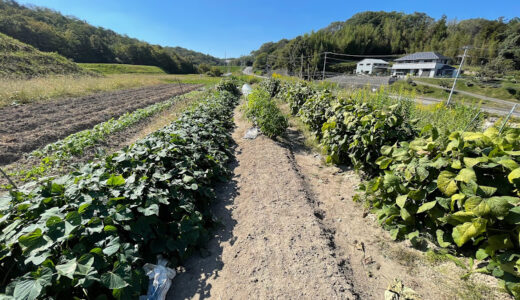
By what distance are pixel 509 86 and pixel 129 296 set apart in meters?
40.6

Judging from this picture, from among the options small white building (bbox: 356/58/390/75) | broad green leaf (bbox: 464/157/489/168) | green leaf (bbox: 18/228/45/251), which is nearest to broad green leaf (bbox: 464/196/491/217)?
broad green leaf (bbox: 464/157/489/168)

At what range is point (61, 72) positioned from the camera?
2181 centimetres

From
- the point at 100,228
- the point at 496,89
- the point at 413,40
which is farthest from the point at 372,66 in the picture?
the point at 100,228

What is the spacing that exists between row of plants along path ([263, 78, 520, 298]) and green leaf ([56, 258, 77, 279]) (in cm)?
277

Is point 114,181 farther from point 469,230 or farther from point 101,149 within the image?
point 469,230

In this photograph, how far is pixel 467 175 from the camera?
1.73 metres

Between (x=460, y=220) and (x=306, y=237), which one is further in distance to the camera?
(x=306, y=237)

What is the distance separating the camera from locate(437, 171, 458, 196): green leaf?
1839 millimetres

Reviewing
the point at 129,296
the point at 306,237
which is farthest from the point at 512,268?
the point at 129,296

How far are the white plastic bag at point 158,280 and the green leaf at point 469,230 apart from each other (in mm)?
2506

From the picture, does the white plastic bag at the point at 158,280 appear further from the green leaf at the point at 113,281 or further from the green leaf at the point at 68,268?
the green leaf at the point at 68,268

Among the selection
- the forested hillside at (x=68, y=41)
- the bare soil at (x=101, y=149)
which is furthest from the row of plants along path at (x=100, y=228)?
the forested hillside at (x=68, y=41)

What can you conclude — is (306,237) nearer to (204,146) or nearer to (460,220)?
(460,220)

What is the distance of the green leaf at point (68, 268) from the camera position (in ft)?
4.09
